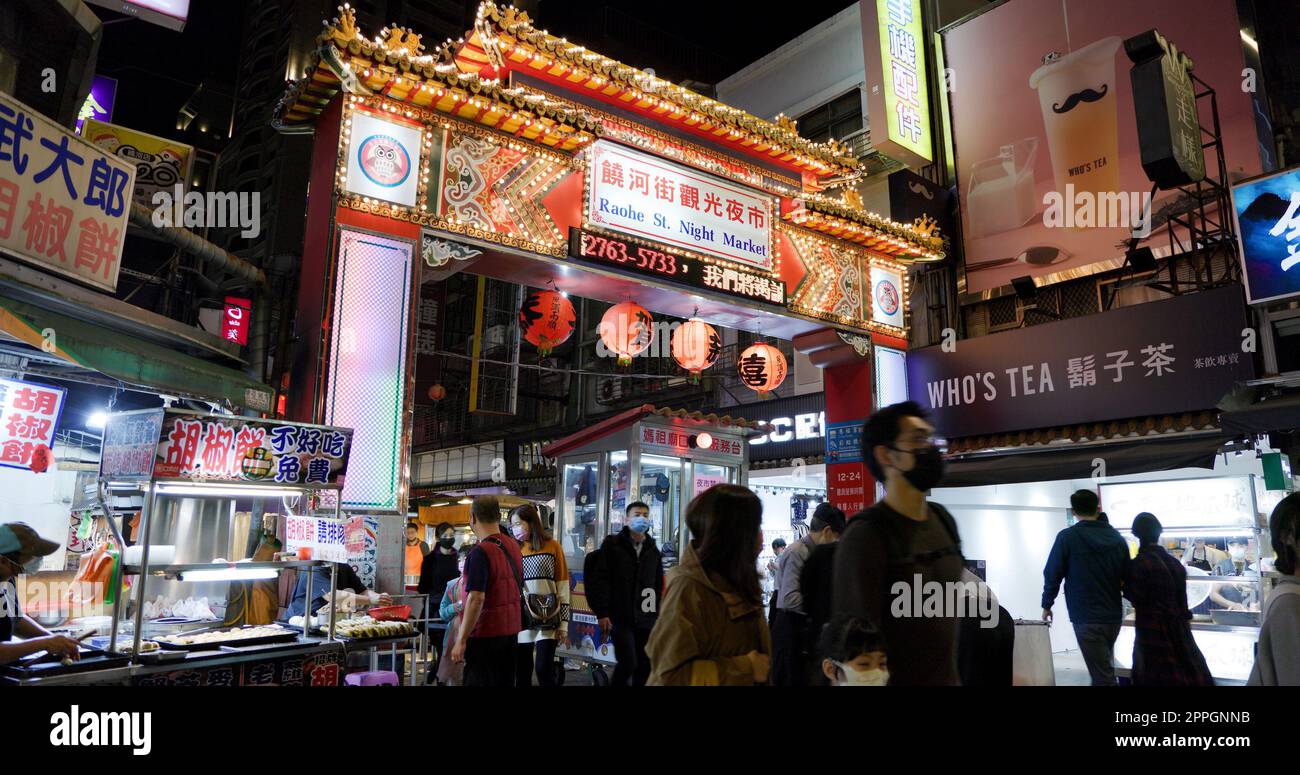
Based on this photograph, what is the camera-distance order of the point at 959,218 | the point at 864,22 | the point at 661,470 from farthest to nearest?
the point at 959,218
the point at 864,22
the point at 661,470

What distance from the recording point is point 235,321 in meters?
18.2

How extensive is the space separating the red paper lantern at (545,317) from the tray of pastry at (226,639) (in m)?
5.39

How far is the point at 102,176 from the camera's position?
7578 mm

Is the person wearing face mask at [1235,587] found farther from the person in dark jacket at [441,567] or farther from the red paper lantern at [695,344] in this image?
the person in dark jacket at [441,567]

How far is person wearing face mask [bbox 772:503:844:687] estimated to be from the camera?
5.75m

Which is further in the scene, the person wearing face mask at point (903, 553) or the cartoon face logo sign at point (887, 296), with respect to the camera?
the cartoon face logo sign at point (887, 296)

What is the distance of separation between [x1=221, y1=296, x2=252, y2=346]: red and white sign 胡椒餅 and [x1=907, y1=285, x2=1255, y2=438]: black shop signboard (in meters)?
14.9

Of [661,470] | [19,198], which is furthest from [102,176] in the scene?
[661,470]

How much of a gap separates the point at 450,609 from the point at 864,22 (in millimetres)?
11081

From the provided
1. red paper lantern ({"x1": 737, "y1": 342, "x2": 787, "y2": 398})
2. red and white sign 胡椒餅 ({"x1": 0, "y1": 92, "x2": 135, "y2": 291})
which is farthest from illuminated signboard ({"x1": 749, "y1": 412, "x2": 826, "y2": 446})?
red and white sign 胡椒餅 ({"x1": 0, "y1": 92, "x2": 135, "y2": 291})

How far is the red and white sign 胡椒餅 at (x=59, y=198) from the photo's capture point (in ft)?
21.2

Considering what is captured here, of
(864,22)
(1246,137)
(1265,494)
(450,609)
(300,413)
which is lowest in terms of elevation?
(450,609)

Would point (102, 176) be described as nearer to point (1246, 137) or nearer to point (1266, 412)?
point (1266, 412)

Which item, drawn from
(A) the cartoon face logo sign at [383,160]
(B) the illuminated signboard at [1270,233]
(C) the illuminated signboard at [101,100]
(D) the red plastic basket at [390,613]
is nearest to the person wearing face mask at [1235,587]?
(B) the illuminated signboard at [1270,233]
